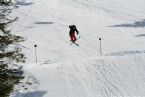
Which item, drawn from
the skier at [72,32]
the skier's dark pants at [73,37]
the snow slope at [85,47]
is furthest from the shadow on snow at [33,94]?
the skier's dark pants at [73,37]

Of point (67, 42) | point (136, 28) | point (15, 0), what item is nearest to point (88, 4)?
point (15, 0)

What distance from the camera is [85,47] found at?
3356cm

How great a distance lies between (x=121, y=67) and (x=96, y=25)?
17.5 m

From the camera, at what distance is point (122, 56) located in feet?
89.3

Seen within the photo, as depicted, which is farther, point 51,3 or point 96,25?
point 51,3

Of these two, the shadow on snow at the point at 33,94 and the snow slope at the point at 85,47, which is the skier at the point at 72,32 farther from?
the shadow on snow at the point at 33,94

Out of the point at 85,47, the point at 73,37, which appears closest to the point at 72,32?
the point at 73,37

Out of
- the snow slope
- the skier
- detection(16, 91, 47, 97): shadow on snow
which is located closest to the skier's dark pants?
the skier

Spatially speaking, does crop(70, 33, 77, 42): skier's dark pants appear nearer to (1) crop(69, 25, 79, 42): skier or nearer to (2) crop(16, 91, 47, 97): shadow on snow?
(1) crop(69, 25, 79, 42): skier

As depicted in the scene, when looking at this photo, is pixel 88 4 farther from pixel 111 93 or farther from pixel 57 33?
pixel 111 93

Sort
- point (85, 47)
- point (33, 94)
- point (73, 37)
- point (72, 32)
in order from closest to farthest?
point (33, 94) → point (85, 47) → point (72, 32) → point (73, 37)

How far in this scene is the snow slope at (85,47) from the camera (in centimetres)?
2353

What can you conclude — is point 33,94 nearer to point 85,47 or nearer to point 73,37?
point 85,47

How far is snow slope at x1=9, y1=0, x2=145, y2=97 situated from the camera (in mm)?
23531
